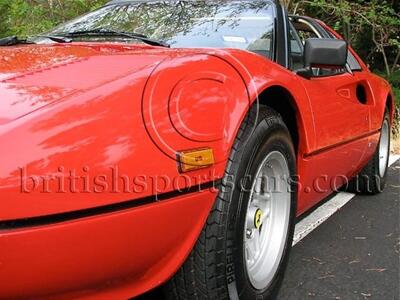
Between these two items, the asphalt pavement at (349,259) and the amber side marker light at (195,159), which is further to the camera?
the asphalt pavement at (349,259)

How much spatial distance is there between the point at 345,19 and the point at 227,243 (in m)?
8.30

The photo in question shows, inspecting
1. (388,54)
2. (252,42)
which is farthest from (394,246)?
(388,54)

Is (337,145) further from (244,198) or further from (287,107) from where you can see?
(244,198)

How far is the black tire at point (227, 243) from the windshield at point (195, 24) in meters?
0.88

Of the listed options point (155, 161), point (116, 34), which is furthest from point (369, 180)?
point (155, 161)

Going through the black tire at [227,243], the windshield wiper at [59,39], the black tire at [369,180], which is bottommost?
the black tire at [369,180]

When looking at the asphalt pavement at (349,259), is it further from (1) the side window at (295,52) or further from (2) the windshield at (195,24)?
(2) the windshield at (195,24)

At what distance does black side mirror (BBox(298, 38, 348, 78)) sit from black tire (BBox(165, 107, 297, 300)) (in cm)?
80

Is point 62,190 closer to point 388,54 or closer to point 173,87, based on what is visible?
point 173,87

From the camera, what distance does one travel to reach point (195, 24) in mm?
2850

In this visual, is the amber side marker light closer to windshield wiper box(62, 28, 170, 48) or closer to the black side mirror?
windshield wiper box(62, 28, 170, 48)

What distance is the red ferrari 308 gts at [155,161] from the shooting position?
1.36 meters

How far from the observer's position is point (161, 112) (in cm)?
162

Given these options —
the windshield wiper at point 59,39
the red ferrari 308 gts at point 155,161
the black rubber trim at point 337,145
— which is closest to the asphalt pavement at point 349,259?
the red ferrari 308 gts at point 155,161
